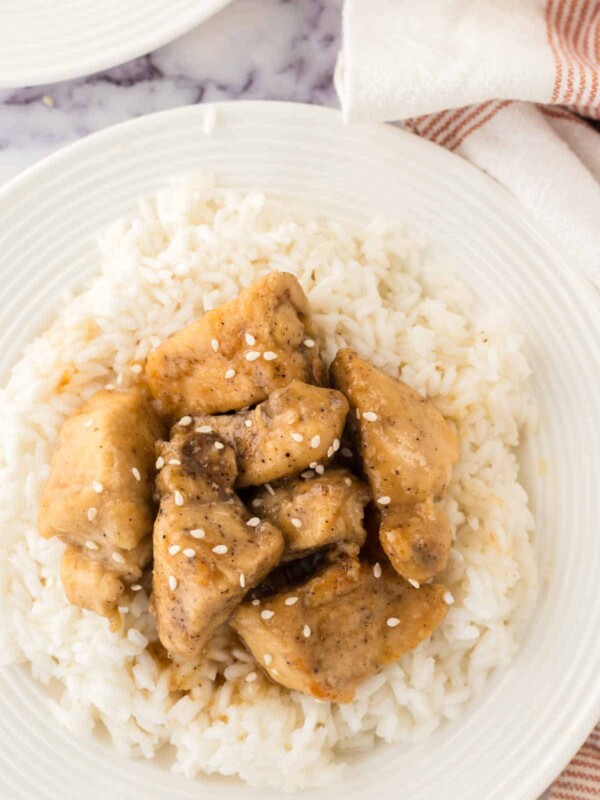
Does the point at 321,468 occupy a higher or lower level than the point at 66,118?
lower

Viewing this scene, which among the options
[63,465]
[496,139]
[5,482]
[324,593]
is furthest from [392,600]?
[496,139]

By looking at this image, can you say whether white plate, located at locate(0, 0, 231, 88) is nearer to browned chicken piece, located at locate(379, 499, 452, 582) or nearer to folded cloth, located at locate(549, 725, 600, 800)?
browned chicken piece, located at locate(379, 499, 452, 582)

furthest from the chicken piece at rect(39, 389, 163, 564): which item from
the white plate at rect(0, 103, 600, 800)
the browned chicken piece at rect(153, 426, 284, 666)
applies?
the white plate at rect(0, 103, 600, 800)

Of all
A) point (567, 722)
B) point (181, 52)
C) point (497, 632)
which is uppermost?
point (181, 52)

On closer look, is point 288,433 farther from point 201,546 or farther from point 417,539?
point 417,539

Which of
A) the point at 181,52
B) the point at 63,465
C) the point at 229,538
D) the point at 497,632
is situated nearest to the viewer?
the point at 229,538

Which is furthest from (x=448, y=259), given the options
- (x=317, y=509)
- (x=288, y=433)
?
(x=317, y=509)

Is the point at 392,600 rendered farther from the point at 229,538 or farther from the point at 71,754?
the point at 71,754
